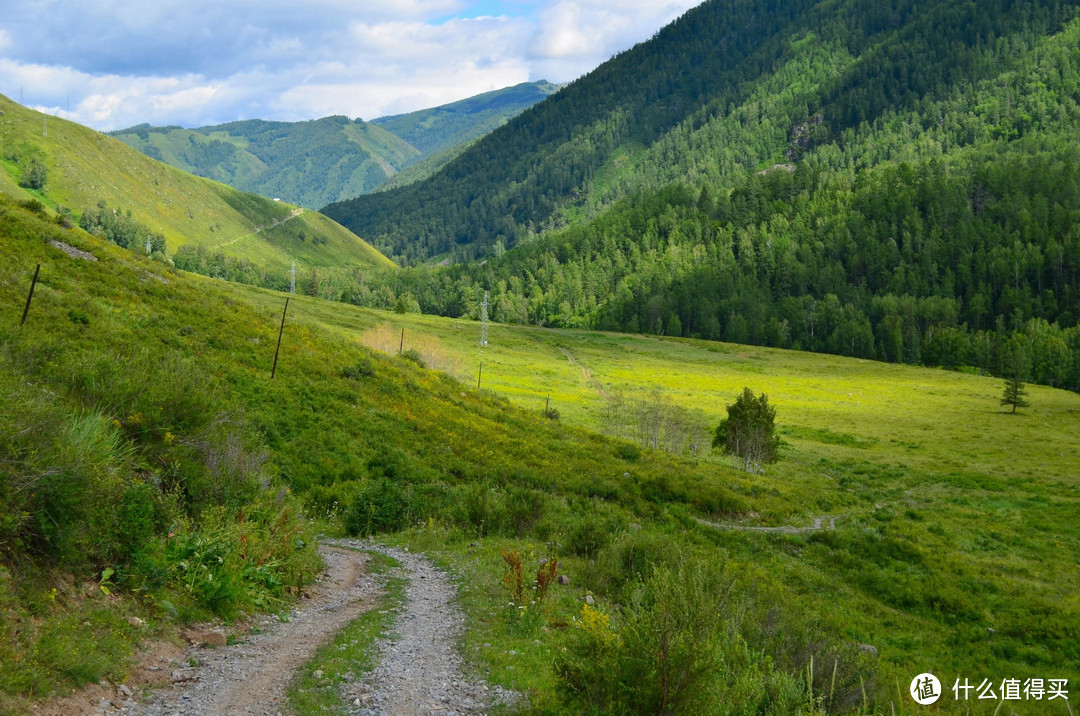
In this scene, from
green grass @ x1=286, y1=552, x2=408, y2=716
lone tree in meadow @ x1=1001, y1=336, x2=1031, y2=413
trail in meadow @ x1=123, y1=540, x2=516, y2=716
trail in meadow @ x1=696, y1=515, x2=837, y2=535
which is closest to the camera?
trail in meadow @ x1=123, y1=540, x2=516, y2=716

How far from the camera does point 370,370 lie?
4166cm

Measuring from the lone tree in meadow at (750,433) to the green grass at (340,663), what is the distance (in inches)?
2063

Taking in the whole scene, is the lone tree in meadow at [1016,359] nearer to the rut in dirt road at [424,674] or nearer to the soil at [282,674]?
the rut in dirt road at [424,674]

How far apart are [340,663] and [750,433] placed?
2209 inches

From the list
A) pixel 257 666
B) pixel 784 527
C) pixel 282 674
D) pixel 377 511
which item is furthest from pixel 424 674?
pixel 784 527

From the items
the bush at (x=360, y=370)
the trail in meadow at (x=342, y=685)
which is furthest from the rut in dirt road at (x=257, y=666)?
the bush at (x=360, y=370)

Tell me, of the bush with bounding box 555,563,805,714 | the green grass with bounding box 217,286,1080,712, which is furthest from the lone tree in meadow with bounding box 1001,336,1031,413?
the bush with bounding box 555,563,805,714

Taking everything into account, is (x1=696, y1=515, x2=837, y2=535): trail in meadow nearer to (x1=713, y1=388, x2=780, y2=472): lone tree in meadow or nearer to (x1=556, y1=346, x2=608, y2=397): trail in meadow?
(x1=713, y1=388, x2=780, y2=472): lone tree in meadow

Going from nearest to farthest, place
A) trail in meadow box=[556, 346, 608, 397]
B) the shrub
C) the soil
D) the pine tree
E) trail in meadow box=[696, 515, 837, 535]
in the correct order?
the soil
the shrub
trail in meadow box=[696, 515, 837, 535]
the pine tree
trail in meadow box=[556, 346, 608, 397]

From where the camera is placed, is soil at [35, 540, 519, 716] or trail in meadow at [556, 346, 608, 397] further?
trail in meadow at [556, 346, 608, 397]

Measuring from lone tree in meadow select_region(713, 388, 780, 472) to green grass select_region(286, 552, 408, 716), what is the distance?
52.4 metres

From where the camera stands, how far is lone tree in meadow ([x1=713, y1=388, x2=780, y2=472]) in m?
60.8

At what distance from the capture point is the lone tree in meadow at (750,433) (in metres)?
60.8

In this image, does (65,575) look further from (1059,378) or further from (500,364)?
(1059,378)
